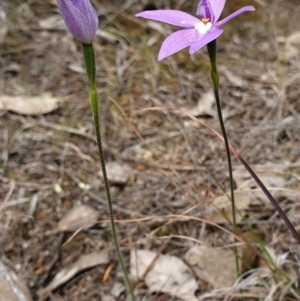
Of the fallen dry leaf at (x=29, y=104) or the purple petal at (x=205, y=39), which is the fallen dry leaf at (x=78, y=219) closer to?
the fallen dry leaf at (x=29, y=104)

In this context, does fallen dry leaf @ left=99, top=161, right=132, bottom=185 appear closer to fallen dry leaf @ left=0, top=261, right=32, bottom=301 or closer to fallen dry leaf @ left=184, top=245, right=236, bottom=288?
fallen dry leaf @ left=184, top=245, right=236, bottom=288

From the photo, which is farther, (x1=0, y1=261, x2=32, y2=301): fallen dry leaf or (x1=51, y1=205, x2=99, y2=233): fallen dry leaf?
(x1=51, y1=205, x2=99, y2=233): fallen dry leaf

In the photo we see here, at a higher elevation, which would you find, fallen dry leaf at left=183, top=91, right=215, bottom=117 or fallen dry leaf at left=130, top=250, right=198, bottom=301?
fallen dry leaf at left=183, top=91, right=215, bottom=117

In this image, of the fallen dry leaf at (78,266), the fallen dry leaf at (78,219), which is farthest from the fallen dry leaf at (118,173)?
the fallen dry leaf at (78,266)

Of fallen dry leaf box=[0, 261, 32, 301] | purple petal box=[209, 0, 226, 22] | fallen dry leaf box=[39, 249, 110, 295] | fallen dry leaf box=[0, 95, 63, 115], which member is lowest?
fallen dry leaf box=[39, 249, 110, 295]

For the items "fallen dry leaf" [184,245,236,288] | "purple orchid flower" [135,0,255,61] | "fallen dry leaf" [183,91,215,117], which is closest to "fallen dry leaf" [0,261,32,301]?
"fallen dry leaf" [184,245,236,288]

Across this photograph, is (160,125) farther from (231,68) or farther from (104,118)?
(231,68)
